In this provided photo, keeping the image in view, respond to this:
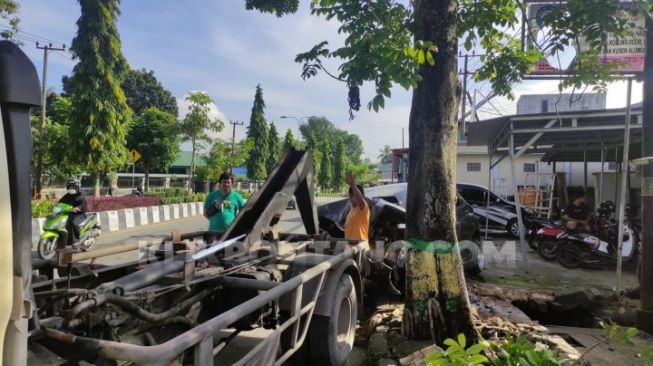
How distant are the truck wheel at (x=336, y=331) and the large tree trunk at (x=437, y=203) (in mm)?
564

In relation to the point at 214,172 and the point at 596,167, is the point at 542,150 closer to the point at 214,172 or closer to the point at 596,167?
the point at 596,167

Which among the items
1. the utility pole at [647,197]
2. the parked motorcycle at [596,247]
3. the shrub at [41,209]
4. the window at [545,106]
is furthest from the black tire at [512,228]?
the window at [545,106]

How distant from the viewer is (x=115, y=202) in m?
15.0

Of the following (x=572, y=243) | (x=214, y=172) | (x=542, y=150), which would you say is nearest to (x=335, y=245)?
(x=572, y=243)

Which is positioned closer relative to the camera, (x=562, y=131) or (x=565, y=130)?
(x=565, y=130)

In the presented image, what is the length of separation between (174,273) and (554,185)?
49.2 feet

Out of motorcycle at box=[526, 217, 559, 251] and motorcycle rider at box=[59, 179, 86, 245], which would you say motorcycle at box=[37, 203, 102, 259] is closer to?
motorcycle rider at box=[59, 179, 86, 245]

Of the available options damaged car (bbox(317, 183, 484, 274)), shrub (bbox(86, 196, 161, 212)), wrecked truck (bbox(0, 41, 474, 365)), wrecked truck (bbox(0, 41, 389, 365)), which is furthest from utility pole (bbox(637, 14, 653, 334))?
shrub (bbox(86, 196, 161, 212))

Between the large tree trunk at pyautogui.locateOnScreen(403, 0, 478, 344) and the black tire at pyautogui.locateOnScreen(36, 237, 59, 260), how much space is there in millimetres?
7155

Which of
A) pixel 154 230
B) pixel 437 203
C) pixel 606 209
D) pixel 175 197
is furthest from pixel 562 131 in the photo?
pixel 175 197

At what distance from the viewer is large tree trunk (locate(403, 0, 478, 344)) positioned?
3.91 metres

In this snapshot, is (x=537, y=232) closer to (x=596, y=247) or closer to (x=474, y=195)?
(x=596, y=247)

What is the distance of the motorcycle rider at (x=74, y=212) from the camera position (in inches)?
355

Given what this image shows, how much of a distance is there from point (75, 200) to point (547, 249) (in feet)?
32.4
